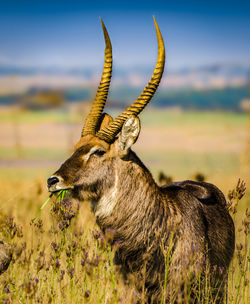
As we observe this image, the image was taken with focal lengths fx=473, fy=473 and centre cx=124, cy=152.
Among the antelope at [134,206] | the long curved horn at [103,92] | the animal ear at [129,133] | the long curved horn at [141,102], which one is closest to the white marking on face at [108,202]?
the antelope at [134,206]

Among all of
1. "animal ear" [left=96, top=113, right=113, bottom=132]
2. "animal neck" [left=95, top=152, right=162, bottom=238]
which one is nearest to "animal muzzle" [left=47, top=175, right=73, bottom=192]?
"animal neck" [left=95, top=152, right=162, bottom=238]

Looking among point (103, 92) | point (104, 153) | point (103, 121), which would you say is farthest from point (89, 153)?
point (103, 92)

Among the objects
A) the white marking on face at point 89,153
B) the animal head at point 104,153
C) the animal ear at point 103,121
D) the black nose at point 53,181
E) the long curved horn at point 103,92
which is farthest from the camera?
the animal ear at point 103,121

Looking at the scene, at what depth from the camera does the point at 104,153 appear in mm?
5004

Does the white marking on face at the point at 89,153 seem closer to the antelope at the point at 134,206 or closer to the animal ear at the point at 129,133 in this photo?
the antelope at the point at 134,206

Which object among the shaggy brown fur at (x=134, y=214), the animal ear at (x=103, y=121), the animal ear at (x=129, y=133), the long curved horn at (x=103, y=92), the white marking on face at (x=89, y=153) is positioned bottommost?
the shaggy brown fur at (x=134, y=214)

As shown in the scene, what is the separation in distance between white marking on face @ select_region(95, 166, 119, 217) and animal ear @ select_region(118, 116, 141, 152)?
14.4 inches

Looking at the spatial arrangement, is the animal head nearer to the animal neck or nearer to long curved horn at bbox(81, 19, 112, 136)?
the animal neck

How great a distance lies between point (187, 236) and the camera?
5027 mm

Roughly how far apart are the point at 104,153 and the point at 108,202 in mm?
517

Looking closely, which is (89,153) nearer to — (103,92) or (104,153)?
(104,153)

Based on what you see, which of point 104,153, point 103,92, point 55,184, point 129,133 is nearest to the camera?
point 55,184

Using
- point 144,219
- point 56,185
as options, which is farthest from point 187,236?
point 56,185

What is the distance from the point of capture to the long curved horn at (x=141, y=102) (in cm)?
498
